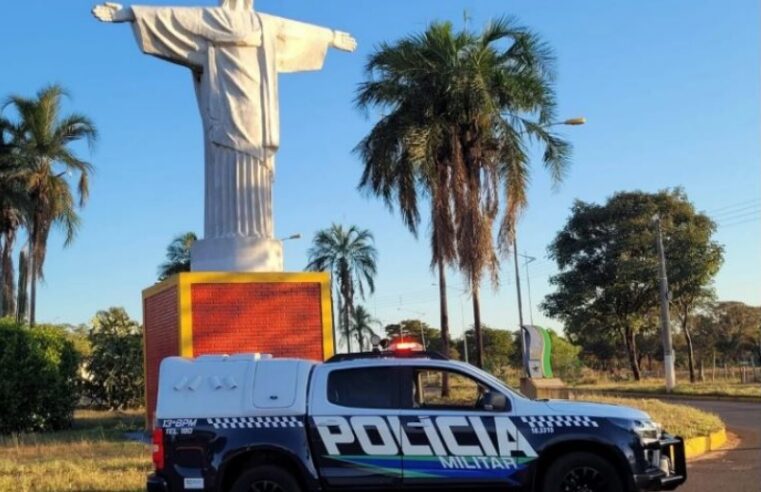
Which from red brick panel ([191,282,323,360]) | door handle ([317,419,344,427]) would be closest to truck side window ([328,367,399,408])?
door handle ([317,419,344,427])

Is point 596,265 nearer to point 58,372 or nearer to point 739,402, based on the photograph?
point 739,402

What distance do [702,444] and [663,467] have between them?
651 centimetres

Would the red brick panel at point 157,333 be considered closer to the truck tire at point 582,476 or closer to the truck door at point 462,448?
the truck door at point 462,448

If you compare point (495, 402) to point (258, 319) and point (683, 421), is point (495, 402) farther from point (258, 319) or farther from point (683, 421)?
point (258, 319)

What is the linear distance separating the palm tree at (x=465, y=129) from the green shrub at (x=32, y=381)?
998 centimetres

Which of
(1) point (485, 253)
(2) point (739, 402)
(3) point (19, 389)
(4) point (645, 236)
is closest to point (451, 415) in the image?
(1) point (485, 253)

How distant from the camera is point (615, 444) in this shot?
8125mm

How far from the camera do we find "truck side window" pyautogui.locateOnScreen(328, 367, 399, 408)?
841cm

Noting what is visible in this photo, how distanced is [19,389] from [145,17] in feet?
34.0

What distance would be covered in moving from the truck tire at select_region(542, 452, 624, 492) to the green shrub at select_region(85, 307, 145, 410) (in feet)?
84.0

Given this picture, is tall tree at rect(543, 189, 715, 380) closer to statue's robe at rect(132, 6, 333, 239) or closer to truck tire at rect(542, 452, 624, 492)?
statue's robe at rect(132, 6, 333, 239)

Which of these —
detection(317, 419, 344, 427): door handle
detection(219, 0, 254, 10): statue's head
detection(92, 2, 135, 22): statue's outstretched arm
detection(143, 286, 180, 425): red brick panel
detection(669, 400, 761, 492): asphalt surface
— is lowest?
detection(669, 400, 761, 492): asphalt surface

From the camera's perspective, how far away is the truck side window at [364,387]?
841 cm

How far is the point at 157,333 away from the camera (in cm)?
1897
